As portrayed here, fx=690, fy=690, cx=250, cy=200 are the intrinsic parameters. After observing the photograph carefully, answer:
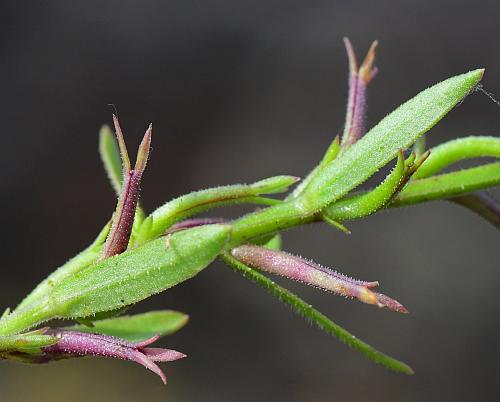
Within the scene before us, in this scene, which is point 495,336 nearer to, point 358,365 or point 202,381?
point 358,365

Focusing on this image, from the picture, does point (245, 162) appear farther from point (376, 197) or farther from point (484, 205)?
point (376, 197)

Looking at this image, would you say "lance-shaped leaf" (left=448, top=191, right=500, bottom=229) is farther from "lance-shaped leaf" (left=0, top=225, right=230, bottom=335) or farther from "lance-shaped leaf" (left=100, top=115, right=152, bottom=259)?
"lance-shaped leaf" (left=100, top=115, right=152, bottom=259)

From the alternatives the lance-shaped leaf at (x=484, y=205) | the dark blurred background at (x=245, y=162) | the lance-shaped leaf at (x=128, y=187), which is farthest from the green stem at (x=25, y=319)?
the dark blurred background at (x=245, y=162)

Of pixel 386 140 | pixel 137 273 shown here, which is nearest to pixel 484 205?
pixel 386 140

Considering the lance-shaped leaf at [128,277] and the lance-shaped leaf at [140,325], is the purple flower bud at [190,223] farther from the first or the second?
the lance-shaped leaf at [140,325]

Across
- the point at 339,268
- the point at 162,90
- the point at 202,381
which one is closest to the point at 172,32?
the point at 162,90

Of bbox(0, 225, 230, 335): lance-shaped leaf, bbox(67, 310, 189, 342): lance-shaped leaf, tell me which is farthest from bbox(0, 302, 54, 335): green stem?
bbox(67, 310, 189, 342): lance-shaped leaf
